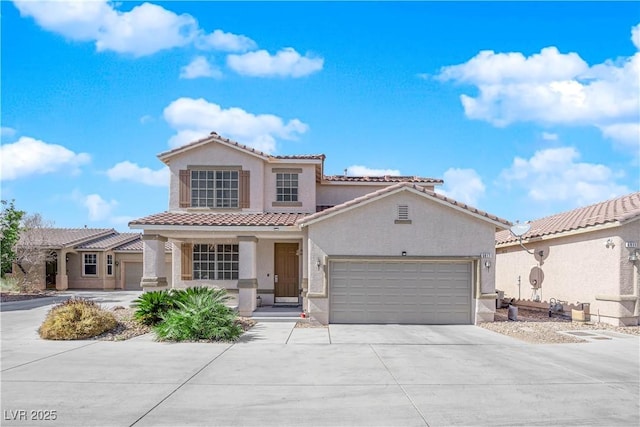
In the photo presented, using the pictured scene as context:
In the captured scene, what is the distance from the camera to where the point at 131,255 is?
34.0 m

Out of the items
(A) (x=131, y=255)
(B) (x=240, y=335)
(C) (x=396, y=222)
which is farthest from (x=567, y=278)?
(A) (x=131, y=255)

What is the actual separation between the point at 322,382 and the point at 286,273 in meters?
12.0

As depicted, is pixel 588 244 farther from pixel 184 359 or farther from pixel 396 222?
pixel 184 359

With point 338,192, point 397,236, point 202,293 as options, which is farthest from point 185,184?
point 397,236

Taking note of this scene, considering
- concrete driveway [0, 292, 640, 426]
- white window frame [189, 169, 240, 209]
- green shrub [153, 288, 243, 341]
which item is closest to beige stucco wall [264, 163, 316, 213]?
white window frame [189, 169, 240, 209]

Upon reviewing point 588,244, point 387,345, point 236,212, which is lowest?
point 387,345

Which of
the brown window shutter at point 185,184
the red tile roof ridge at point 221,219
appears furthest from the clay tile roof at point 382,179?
A: the brown window shutter at point 185,184

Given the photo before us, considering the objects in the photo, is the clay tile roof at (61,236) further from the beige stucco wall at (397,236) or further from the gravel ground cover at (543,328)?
the gravel ground cover at (543,328)

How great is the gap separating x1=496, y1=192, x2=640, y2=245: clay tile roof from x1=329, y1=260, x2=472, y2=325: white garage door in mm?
4882

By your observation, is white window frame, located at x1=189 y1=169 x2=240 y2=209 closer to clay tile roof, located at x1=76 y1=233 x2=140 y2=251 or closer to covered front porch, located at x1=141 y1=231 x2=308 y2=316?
covered front porch, located at x1=141 y1=231 x2=308 y2=316

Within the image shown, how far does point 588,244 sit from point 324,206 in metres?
10.6

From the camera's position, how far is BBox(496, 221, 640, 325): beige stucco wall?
16516 millimetres

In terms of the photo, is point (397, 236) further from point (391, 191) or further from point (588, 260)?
point (588, 260)

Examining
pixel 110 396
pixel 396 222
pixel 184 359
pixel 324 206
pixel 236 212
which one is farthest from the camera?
pixel 324 206
